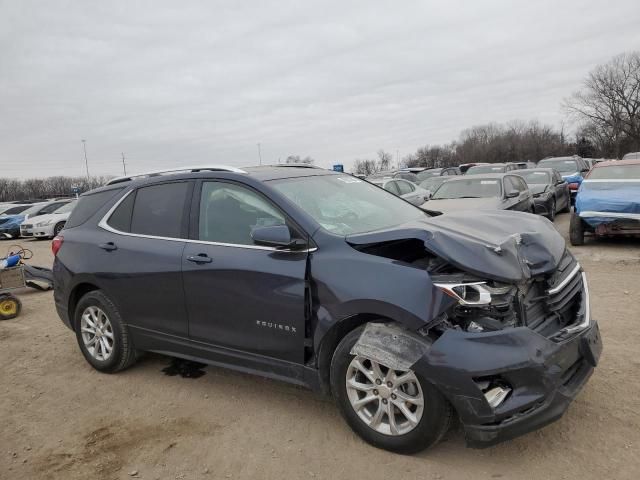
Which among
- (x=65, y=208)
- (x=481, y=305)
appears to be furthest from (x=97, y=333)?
(x=65, y=208)

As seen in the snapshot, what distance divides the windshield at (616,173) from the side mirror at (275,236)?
9264 millimetres

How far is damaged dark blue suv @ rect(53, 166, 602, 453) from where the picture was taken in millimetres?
2777

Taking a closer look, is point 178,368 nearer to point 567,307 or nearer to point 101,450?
point 101,450

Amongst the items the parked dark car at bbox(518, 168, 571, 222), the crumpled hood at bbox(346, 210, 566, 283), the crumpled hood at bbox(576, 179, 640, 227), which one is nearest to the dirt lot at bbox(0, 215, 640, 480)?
the crumpled hood at bbox(346, 210, 566, 283)

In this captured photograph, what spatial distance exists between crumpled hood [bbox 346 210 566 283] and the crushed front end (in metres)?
0.09

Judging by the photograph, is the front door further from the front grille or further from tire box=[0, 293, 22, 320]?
tire box=[0, 293, 22, 320]

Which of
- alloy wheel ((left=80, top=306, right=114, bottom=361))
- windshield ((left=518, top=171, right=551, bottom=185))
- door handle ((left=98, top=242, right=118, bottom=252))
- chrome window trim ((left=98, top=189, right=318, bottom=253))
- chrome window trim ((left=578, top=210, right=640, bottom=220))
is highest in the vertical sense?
chrome window trim ((left=98, top=189, right=318, bottom=253))

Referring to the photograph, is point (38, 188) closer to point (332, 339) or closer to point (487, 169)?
point (487, 169)

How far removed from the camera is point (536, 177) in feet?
48.0

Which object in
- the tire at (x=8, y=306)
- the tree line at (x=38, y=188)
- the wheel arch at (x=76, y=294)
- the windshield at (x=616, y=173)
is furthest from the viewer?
the tree line at (x=38, y=188)

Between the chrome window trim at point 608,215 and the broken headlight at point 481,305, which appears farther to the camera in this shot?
the chrome window trim at point 608,215

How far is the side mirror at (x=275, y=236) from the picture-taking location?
3303 millimetres

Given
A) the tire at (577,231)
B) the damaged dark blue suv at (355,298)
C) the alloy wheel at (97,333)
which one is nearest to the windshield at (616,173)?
the tire at (577,231)

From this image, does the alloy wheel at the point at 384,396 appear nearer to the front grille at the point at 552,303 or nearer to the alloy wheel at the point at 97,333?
the front grille at the point at 552,303
